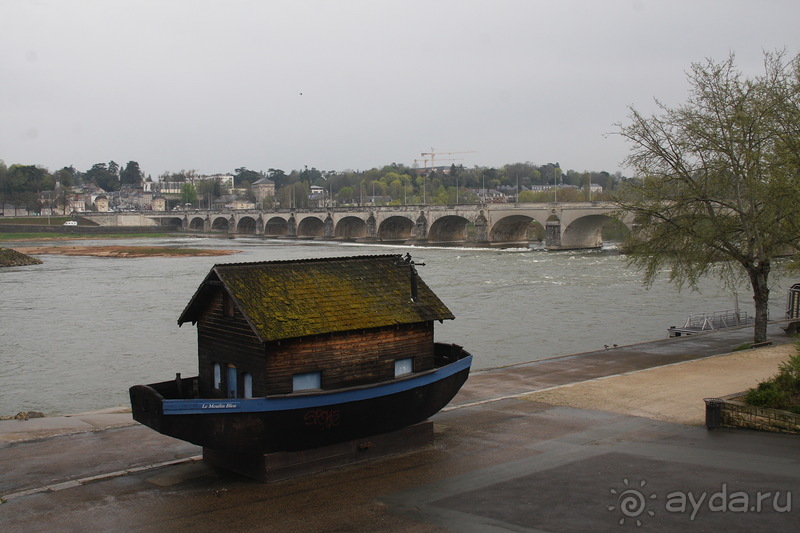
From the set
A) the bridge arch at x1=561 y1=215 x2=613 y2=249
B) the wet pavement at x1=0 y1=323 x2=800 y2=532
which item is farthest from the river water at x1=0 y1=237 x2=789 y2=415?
the bridge arch at x1=561 y1=215 x2=613 y2=249

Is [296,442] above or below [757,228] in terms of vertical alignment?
below

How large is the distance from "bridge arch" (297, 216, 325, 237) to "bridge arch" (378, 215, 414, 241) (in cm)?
1867

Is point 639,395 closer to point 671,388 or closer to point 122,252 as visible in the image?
point 671,388

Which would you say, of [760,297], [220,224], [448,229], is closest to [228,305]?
[760,297]

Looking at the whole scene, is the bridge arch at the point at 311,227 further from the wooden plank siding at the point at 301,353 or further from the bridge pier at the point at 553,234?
the wooden plank siding at the point at 301,353

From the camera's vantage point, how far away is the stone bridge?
Answer: 88.8m

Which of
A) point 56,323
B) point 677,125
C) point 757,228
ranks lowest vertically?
point 56,323

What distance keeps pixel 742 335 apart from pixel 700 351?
4248 mm

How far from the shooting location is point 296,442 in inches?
492

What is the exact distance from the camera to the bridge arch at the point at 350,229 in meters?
128

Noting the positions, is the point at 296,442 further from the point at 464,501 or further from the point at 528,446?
the point at 528,446

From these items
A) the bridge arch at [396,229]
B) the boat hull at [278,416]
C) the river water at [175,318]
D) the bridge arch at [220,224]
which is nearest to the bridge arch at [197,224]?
the bridge arch at [220,224]

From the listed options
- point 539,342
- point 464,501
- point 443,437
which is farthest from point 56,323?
point 464,501

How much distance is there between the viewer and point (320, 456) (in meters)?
12.9
